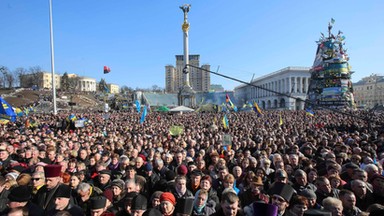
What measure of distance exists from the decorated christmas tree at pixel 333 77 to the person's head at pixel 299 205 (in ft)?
143

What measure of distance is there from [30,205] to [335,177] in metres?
4.75

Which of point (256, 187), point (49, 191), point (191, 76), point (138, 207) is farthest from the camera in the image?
point (191, 76)

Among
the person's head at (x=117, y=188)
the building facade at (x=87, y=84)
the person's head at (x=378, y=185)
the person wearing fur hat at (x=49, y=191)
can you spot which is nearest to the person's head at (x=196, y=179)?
the person's head at (x=117, y=188)

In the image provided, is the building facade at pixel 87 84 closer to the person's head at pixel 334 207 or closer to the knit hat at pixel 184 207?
the knit hat at pixel 184 207

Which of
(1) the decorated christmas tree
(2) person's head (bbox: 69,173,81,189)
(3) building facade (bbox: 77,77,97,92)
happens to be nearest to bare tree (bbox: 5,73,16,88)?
(3) building facade (bbox: 77,77,97,92)

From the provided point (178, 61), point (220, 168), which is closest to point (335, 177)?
point (220, 168)

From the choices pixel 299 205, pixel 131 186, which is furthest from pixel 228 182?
pixel 131 186

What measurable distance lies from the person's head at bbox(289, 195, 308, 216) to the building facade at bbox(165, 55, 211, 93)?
134566 mm

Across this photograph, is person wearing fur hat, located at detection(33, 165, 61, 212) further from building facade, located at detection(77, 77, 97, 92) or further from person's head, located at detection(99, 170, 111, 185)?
building facade, located at detection(77, 77, 97, 92)

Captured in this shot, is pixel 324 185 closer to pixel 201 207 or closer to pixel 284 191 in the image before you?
pixel 284 191

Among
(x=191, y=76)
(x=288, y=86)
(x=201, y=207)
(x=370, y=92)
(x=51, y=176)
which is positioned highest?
(x=191, y=76)

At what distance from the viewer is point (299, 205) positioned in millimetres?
3230

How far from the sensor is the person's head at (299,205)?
319 centimetres

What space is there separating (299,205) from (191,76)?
141892mm
